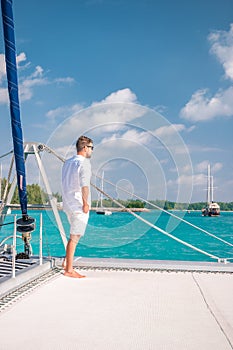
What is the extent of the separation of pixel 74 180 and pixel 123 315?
1.38 metres

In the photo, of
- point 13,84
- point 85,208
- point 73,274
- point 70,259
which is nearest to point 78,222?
point 85,208

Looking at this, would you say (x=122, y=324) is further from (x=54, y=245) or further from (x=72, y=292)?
(x=54, y=245)

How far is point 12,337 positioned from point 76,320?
38 cm

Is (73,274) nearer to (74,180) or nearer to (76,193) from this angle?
(76,193)

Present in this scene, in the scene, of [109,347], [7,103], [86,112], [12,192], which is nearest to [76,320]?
[109,347]

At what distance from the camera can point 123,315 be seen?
2436 mm

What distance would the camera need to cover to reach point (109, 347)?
1929 millimetres

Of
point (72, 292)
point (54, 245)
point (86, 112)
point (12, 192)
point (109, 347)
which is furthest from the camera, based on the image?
point (54, 245)

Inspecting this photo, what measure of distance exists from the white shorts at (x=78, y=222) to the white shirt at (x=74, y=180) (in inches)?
1.6

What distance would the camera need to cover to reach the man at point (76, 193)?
3.52 meters

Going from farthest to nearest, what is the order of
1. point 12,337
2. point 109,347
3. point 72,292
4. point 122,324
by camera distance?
point 72,292 → point 122,324 → point 12,337 → point 109,347

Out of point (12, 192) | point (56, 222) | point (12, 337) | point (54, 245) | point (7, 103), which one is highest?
point (7, 103)

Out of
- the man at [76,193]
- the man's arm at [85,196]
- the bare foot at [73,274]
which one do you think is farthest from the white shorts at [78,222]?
the bare foot at [73,274]

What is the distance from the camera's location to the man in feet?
11.6
